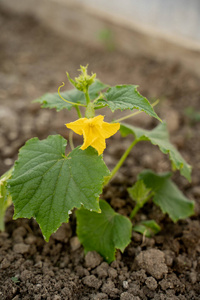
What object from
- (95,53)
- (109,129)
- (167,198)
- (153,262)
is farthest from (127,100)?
(95,53)

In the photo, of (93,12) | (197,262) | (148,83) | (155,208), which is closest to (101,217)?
(155,208)

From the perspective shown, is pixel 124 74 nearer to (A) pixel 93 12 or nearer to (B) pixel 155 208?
(A) pixel 93 12

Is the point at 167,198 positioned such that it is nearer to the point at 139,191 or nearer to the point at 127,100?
the point at 139,191

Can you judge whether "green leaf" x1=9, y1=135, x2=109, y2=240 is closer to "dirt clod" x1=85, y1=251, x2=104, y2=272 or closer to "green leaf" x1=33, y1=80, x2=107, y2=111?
"green leaf" x1=33, y1=80, x2=107, y2=111

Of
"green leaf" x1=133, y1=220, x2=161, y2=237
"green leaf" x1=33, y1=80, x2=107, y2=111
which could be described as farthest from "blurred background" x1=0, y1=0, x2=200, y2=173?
"green leaf" x1=133, y1=220, x2=161, y2=237

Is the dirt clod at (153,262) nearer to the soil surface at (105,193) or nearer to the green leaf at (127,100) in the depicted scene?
the soil surface at (105,193)
